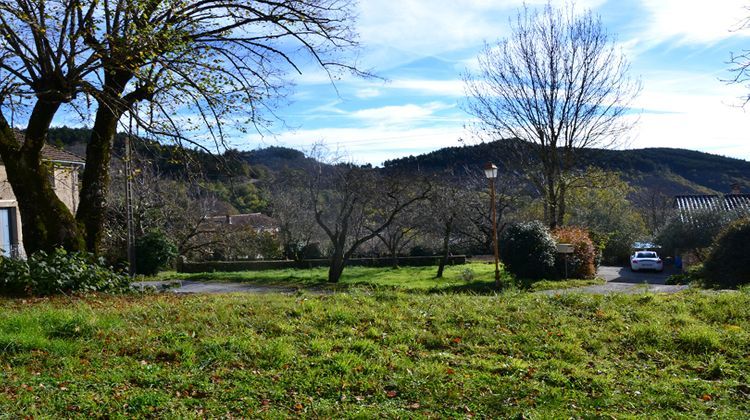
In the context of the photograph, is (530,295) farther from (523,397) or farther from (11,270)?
(11,270)

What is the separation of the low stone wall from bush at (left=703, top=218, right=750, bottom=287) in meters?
16.9

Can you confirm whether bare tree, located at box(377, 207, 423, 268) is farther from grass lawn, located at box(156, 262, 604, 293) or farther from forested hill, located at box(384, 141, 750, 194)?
forested hill, located at box(384, 141, 750, 194)

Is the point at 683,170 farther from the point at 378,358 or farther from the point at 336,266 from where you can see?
the point at 378,358

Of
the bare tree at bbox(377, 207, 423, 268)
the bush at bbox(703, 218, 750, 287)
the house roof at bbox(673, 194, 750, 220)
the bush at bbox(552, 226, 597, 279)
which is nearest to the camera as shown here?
the bush at bbox(703, 218, 750, 287)

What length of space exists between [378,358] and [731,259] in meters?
13.7

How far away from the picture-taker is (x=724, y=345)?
234 inches

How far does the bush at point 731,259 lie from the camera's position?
49.9 feet

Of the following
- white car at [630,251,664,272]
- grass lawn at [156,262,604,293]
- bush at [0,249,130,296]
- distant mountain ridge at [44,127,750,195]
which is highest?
distant mountain ridge at [44,127,750,195]

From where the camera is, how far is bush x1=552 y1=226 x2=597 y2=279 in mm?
20484

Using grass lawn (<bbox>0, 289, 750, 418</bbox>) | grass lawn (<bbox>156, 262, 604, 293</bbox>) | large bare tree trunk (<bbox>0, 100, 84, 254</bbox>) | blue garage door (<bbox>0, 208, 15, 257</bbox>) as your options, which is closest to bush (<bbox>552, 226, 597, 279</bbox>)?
grass lawn (<bbox>156, 262, 604, 293</bbox>)

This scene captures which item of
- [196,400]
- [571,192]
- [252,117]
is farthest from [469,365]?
[571,192]

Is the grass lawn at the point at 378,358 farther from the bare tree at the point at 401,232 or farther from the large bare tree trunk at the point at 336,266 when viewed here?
the bare tree at the point at 401,232

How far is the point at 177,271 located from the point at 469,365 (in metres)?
27.1

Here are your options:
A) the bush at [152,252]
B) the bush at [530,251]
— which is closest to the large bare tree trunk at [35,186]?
the bush at [530,251]
